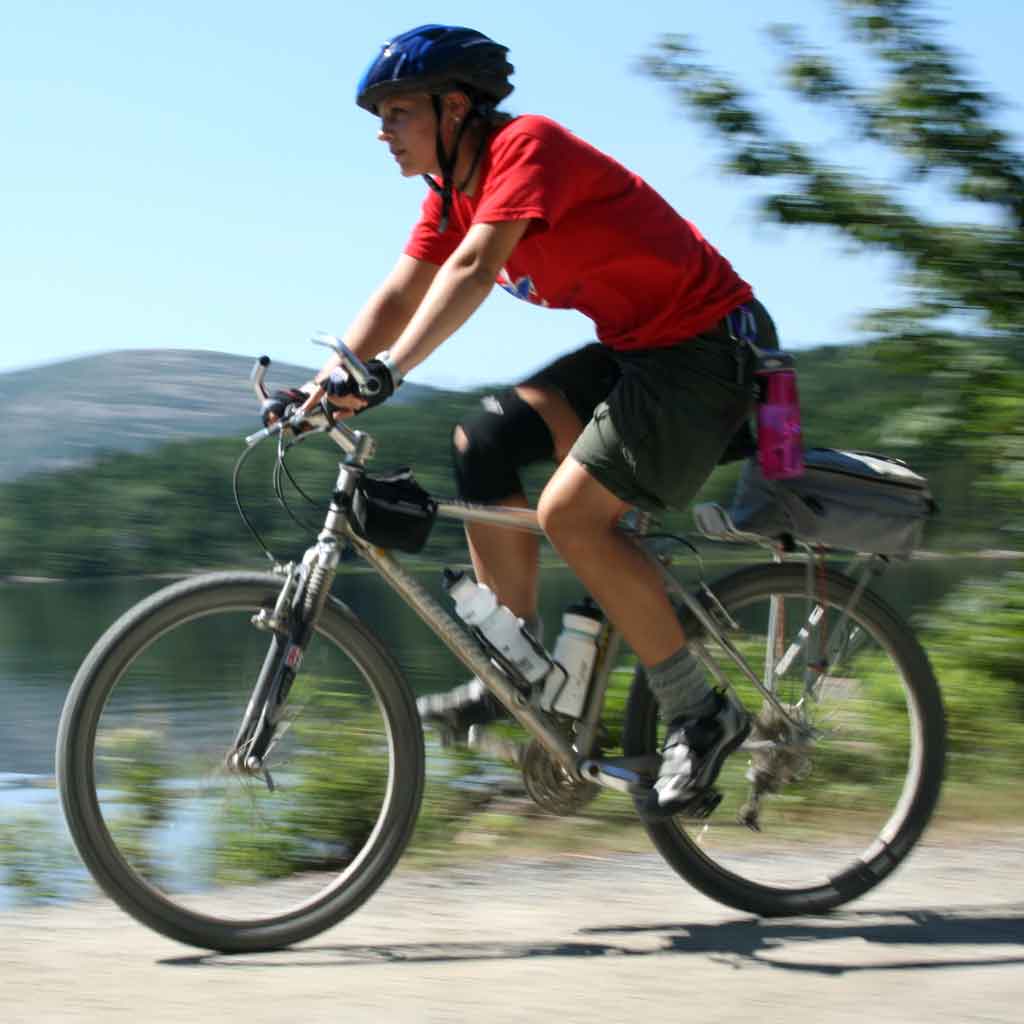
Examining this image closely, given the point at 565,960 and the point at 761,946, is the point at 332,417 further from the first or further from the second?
the point at 761,946

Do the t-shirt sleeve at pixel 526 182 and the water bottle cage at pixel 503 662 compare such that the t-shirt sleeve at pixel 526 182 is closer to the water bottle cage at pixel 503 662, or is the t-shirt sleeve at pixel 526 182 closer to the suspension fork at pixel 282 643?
the suspension fork at pixel 282 643

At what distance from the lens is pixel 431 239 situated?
148 inches

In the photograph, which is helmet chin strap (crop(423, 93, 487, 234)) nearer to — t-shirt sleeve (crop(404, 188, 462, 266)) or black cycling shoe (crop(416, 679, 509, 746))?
t-shirt sleeve (crop(404, 188, 462, 266))

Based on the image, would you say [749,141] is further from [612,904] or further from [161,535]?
[161,535]

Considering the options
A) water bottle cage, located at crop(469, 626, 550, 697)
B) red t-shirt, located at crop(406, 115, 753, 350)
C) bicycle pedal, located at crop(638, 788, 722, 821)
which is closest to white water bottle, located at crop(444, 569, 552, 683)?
water bottle cage, located at crop(469, 626, 550, 697)

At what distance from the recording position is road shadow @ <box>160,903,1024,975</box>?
10.7ft

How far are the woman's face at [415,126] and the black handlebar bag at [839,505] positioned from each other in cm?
102

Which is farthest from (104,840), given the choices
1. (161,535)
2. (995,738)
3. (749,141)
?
(161,535)

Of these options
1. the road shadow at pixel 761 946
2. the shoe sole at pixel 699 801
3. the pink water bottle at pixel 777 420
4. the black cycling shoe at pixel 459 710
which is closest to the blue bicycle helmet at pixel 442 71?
the pink water bottle at pixel 777 420

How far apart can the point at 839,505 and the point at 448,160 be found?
1.19 metres

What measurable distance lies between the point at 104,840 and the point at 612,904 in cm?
117

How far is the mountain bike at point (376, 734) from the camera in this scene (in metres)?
3.31

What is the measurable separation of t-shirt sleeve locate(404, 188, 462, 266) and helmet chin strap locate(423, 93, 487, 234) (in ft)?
0.50

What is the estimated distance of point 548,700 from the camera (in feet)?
11.8
